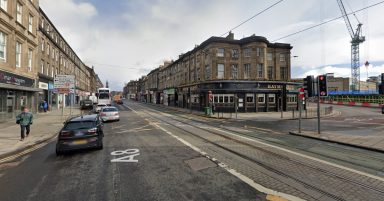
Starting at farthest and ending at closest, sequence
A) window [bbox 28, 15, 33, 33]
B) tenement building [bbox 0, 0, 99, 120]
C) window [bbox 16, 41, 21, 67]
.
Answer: window [bbox 28, 15, 33, 33] → window [bbox 16, 41, 21, 67] → tenement building [bbox 0, 0, 99, 120]

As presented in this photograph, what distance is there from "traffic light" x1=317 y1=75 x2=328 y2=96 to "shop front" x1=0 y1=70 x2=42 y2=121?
68.8 feet

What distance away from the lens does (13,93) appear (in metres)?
20.4

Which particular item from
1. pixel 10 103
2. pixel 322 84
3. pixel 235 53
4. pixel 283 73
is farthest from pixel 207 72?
pixel 10 103

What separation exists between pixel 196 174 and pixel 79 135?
5.31 m

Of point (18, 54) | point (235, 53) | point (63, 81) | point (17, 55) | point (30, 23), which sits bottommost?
point (63, 81)

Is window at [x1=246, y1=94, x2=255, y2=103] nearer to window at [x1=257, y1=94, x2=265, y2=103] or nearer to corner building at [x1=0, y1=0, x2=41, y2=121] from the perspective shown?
window at [x1=257, y1=94, x2=265, y2=103]

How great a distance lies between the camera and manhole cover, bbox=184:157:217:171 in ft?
23.2

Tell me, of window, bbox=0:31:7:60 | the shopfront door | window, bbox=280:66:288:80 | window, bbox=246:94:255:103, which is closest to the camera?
window, bbox=0:31:7:60

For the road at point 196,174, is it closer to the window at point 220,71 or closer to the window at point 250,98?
the window at point 250,98

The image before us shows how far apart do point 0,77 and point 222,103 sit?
1041 inches

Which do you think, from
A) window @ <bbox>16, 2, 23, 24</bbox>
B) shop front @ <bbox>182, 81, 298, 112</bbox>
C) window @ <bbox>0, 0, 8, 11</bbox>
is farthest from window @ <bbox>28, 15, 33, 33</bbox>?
shop front @ <bbox>182, 81, 298, 112</bbox>

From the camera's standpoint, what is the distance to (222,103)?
35000 millimetres

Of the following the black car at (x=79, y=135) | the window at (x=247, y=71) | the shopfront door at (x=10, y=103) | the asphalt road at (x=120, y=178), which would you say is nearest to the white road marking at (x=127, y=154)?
the asphalt road at (x=120, y=178)

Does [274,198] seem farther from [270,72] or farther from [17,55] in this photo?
[270,72]
